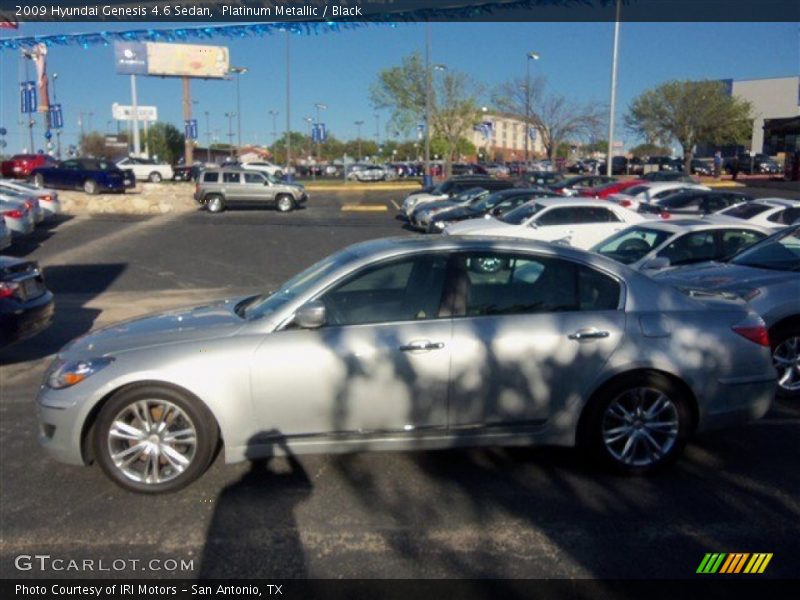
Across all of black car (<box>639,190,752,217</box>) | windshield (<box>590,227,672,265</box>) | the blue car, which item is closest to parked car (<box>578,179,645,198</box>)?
black car (<box>639,190,752,217</box>)

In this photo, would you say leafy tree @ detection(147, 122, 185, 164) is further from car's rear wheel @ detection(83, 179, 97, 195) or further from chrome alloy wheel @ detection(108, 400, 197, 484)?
chrome alloy wheel @ detection(108, 400, 197, 484)

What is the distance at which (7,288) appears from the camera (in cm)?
781

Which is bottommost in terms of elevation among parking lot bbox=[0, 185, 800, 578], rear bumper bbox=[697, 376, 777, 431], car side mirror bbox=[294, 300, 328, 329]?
parking lot bbox=[0, 185, 800, 578]

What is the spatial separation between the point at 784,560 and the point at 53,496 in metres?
4.07

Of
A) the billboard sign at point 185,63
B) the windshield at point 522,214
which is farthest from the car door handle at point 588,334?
the billboard sign at point 185,63

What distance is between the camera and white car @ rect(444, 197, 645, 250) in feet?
49.9

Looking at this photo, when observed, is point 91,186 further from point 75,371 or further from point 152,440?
point 152,440

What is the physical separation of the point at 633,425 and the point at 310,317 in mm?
2103

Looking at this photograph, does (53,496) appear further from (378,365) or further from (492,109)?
(492,109)

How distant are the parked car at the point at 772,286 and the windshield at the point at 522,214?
7912mm

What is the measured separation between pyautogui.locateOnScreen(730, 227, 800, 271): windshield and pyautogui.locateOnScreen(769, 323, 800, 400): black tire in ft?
3.47

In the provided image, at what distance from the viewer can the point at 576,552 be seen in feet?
13.1

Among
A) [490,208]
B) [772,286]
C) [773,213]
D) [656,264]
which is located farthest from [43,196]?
[772,286]

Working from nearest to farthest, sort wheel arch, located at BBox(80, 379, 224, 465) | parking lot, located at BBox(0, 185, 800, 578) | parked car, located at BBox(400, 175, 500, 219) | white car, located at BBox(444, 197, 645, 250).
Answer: parking lot, located at BBox(0, 185, 800, 578)
wheel arch, located at BBox(80, 379, 224, 465)
white car, located at BBox(444, 197, 645, 250)
parked car, located at BBox(400, 175, 500, 219)
